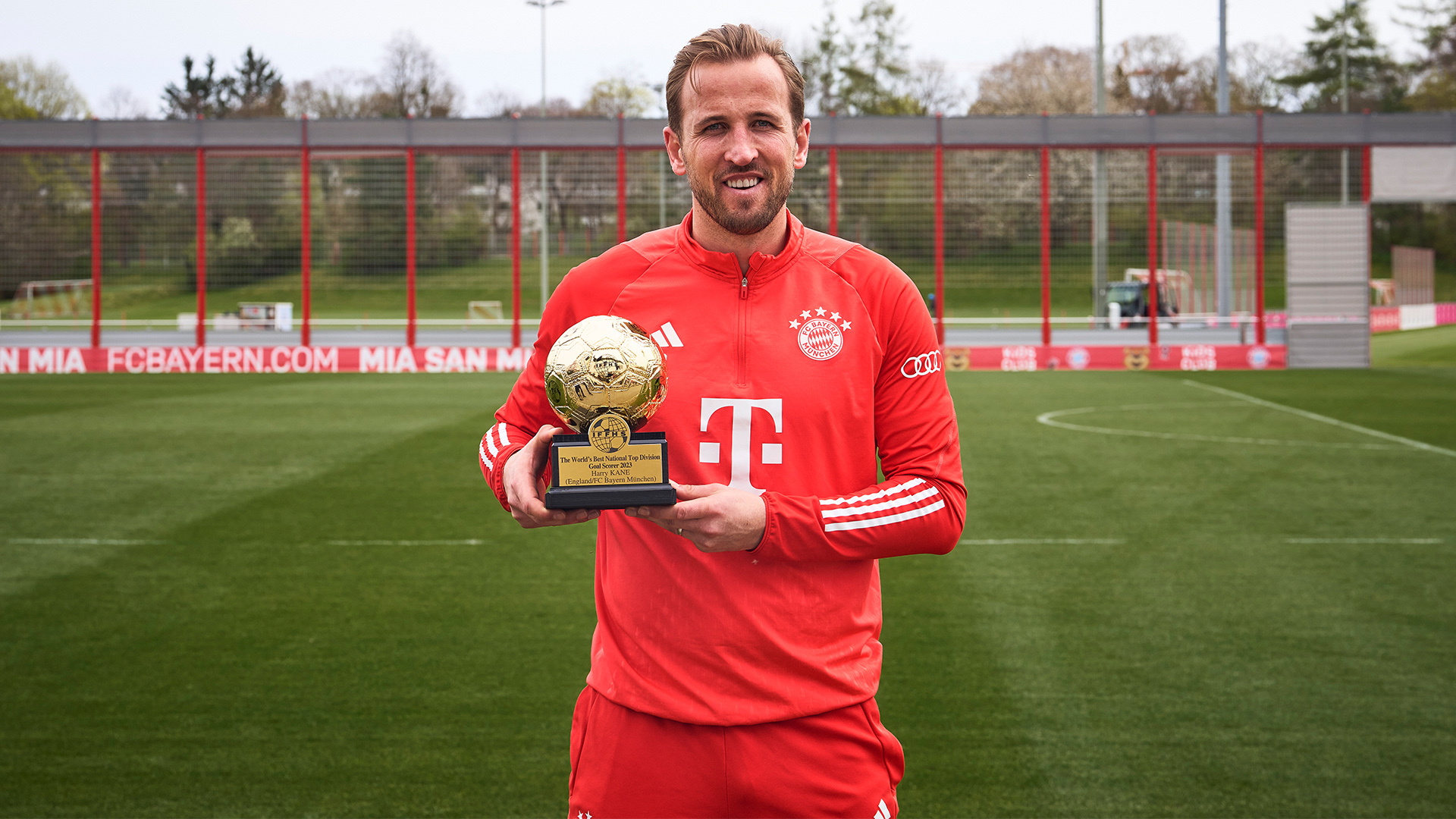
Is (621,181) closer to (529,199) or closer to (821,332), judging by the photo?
(529,199)

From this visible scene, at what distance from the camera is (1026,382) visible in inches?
705

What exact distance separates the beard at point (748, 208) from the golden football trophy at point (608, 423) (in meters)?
0.26

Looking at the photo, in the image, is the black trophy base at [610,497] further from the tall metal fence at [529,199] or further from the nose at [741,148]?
the tall metal fence at [529,199]

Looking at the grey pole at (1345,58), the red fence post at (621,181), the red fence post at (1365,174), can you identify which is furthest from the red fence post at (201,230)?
the grey pole at (1345,58)

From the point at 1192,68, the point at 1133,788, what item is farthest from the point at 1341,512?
the point at 1192,68

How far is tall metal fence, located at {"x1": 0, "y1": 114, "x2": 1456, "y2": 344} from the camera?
23453 millimetres

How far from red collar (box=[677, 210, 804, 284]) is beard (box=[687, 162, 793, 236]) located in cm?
6

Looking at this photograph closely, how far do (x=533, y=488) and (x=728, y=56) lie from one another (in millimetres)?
758

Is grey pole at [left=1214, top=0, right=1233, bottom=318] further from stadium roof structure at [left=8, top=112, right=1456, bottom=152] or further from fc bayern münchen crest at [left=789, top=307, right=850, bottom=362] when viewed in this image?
fc bayern münchen crest at [left=789, top=307, right=850, bottom=362]

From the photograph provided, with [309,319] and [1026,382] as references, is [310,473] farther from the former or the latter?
[309,319]

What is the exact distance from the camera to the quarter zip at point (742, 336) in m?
1.90

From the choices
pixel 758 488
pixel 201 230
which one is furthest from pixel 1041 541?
pixel 201 230

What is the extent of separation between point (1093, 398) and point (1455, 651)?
10531 mm

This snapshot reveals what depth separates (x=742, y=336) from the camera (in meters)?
1.92
